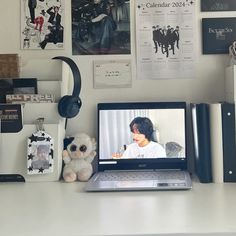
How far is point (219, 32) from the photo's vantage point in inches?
59.4

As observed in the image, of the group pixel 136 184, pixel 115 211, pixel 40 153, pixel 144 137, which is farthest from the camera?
pixel 144 137

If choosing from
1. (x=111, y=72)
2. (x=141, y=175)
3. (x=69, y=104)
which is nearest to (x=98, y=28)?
(x=111, y=72)

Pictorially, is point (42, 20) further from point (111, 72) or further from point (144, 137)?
point (144, 137)

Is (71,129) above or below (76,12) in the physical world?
below

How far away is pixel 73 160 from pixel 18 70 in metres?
0.37

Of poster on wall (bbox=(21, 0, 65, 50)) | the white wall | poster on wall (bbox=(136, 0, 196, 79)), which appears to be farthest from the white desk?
poster on wall (bbox=(21, 0, 65, 50))

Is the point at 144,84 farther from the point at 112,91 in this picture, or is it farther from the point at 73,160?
the point at 73,160

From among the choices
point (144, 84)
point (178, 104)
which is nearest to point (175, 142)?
point (178, 104)

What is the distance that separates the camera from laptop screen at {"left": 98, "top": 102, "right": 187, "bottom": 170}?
56.9 inches

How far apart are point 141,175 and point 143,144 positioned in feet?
0.41

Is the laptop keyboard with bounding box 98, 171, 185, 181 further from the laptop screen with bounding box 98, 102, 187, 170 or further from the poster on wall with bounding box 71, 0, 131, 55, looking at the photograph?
the poster on wall with bounding box 71, 0, 131, 55

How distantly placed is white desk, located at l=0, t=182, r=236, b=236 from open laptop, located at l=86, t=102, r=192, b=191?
200 mm

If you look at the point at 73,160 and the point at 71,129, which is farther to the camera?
the point at 71,129

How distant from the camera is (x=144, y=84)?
1.53 metres
